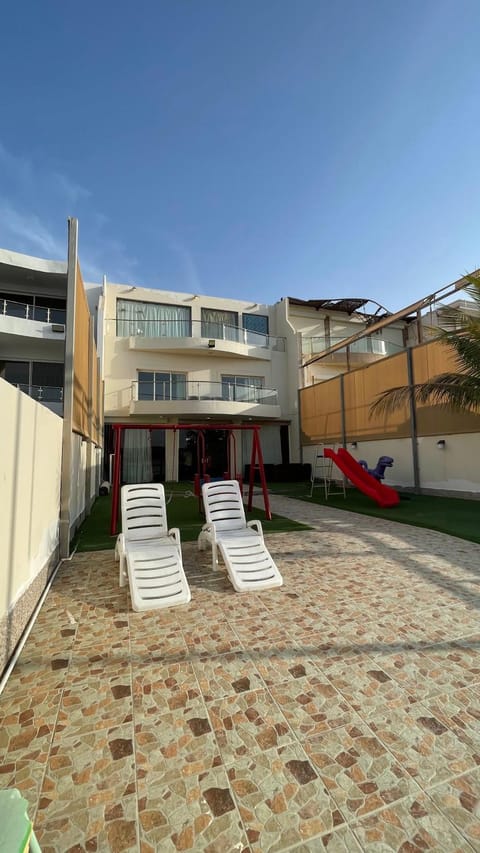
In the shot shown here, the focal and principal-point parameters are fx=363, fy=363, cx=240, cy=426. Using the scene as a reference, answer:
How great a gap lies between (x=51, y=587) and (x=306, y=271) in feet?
51.4

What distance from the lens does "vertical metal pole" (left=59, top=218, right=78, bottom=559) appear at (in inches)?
217

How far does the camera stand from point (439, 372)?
11742 millimetres

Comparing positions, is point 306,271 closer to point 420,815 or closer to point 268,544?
point 268,544

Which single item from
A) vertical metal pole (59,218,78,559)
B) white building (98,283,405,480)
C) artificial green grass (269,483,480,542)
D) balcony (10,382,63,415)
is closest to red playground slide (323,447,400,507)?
artificial green grass (269,483,480,542)

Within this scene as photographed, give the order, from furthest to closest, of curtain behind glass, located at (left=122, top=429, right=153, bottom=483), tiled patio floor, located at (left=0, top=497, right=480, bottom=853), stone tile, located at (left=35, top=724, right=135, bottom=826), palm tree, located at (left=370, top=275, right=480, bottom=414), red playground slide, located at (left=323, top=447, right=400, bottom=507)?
curtain behind glass, located at (left=122, top=429, right=153, bottom=483) < red playground slide, located at (left=323, top=447, right=400, bottom=507) < palm tree, located at (left=370, top=275, right=480, bottom=414) < stone tile, located at (left=35, top=724, right=135, bottom=826) < tiled patio floor, located at (left=0, top=497, right=480, bottom=853)

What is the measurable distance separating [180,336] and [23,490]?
16.8 metres

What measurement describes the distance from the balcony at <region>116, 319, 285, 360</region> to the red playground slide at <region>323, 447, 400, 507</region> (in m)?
10.3

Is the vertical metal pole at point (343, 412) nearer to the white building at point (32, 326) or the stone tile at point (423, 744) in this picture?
the white building at point (32, 326)

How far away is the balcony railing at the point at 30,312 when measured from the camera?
1677 cm

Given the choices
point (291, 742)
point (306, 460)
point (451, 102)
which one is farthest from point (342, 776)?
point (306, 460)

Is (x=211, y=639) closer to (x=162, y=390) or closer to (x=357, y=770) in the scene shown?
(x=357, y=770)

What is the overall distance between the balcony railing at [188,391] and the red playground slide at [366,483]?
817 centimetres

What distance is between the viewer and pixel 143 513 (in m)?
5.63

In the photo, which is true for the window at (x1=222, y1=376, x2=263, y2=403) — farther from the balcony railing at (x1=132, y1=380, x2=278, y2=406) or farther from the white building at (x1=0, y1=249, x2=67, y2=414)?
the white building at (x1=0, y1=249, x2=67, y2=414)
